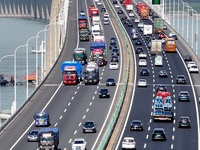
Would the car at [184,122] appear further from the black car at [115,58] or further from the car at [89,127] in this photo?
the black car at [115,58]

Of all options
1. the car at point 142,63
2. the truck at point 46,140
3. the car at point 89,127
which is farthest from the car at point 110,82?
the truck at point 46,140

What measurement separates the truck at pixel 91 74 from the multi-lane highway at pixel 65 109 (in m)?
0.96

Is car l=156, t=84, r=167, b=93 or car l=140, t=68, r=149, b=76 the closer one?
car l=156, t=84, r=167, b=93

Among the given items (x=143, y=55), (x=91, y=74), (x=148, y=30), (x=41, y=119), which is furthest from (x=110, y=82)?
(x=148, y=30)

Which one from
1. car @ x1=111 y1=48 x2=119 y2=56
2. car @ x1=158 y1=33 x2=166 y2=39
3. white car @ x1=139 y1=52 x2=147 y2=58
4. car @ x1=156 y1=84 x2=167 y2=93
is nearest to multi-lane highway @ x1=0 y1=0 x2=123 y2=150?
car @ x1=156 y1=84 x2=167 y2=93

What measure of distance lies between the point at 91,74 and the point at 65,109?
18159mm

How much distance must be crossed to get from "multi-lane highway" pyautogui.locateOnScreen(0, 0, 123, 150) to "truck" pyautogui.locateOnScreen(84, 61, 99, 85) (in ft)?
Result: 3.14

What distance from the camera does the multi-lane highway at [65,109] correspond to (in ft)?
302

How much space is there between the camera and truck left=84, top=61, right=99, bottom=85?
12706 cm

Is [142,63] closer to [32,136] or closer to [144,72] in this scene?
[144,72]

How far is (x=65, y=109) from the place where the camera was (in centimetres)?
11094

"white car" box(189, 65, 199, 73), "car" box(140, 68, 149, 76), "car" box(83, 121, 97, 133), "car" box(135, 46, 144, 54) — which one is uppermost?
"car" box(83, 121, 97, 133)

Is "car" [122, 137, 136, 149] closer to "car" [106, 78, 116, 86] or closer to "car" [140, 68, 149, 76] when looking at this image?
"car" [106, 78, 116, 86]

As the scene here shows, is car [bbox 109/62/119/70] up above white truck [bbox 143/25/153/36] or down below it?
below
